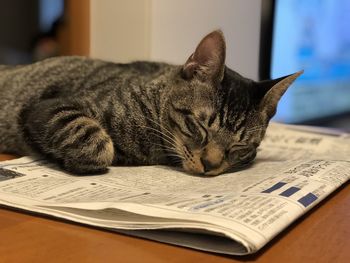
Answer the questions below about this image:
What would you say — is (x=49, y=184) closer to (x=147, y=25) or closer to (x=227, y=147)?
A: (x=227, y=147)

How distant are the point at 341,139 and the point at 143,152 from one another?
2.03ft

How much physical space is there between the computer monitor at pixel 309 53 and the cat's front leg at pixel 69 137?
82cm

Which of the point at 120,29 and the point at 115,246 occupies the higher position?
the point at 120,29

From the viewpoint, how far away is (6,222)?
649 millimetres

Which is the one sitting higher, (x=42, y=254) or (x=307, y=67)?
(x=307, y=67)

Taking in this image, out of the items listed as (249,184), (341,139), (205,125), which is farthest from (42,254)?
(341,139)

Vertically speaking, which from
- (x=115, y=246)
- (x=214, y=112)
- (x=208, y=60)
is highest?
(x=208, y=60)

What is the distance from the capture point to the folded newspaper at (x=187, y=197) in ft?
1.93

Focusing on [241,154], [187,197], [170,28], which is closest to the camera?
[187,197]

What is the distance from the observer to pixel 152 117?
109 cm

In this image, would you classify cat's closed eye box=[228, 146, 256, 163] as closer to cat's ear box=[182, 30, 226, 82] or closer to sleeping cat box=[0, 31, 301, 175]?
sleeping cat box=[0, 31, 301, 175]

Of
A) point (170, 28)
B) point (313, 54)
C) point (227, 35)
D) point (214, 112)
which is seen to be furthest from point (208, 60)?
point (227, 35)

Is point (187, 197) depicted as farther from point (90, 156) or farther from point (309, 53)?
point (309, 53)

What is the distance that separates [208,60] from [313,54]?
70 centimetres
